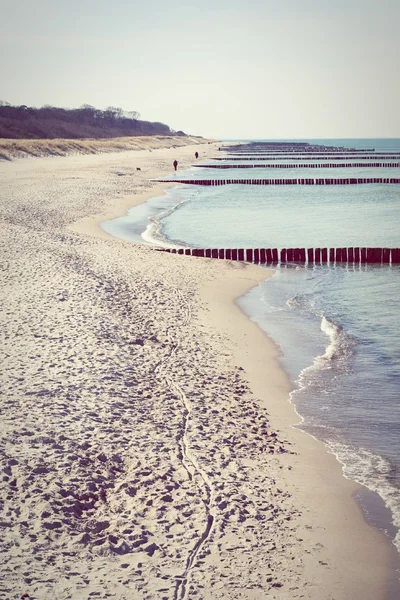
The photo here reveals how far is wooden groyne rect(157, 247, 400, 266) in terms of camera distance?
25281 millimetres

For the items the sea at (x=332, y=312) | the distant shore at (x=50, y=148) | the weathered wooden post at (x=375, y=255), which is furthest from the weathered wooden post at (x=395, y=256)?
the distant shore at (x=50, y=148)

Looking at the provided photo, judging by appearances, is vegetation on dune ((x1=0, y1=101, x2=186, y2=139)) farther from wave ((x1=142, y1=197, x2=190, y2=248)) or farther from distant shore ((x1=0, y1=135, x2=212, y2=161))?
wave ((x1=142, y1=197, x2=190, y2=248))

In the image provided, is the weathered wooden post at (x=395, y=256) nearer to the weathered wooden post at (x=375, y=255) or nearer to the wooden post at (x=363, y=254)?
the weathered wooden post at (x=375, y=255)

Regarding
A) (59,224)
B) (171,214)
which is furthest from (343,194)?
(59,224)

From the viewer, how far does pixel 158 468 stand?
25.8 feet

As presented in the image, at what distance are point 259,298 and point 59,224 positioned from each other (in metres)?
13.3

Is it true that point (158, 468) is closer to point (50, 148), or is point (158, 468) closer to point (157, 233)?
point (157, 233)

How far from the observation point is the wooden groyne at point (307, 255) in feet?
82.9

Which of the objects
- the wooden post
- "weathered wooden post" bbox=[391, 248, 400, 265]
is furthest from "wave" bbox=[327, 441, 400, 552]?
"weathered wooden post" bbox=[391, 248, 400, 265]

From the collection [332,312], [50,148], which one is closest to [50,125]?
[50,148]

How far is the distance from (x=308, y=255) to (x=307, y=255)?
0.25m

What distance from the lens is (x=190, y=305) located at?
16.4 m

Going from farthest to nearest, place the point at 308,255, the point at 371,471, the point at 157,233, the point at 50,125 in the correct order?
the point at 50,125, the point at 157,233, the point at 308,255, the point at 371,471

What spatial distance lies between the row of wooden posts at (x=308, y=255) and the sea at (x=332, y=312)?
32.9 inches
